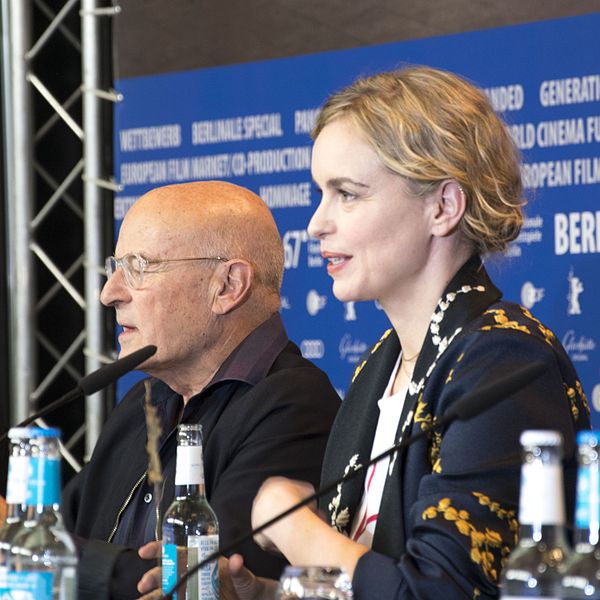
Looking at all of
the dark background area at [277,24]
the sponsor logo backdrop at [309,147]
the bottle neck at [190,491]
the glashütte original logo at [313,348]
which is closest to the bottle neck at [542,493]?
the bottle neck at [190,491]

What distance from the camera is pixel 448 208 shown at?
2.01 metres

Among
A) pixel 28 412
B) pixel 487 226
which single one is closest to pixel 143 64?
pixel 28 412

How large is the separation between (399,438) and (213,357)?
84cm

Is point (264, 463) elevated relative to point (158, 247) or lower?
lower

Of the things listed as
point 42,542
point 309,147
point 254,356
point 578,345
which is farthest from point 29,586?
point 309,147

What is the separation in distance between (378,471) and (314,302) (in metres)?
1.65

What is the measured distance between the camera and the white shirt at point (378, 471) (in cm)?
195

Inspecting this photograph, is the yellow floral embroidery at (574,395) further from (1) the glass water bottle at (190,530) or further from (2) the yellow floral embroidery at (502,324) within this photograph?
(1) the glass water bottle at (190,530)

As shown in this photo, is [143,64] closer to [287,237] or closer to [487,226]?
[287,237]

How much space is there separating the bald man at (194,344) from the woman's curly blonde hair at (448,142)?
→ 62 cm

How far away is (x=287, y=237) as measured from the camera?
3.67 meters

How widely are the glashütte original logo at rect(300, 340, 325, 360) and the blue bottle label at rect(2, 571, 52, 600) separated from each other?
2.27 meters

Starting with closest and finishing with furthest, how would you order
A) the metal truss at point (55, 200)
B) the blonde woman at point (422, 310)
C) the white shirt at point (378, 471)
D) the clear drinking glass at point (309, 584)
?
the clear drinking glass at point (309, 584)
the blonde woman at point (422, 310)
the white shirt at point (378, 471)
the metal truss at point (55, 200)

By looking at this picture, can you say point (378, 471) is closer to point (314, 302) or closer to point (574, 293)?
point (574, 293)
